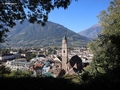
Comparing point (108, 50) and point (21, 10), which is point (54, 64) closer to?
point (108, 50)

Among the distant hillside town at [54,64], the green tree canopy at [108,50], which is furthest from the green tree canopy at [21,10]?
the green tree canopy at [108,50]

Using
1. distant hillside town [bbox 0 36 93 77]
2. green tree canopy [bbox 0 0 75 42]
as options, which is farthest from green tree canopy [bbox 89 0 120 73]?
green tree canopy [bbox 0 0 75 42]

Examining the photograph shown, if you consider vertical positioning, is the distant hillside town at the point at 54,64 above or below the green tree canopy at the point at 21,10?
below

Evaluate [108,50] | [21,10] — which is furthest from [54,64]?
[21,10]

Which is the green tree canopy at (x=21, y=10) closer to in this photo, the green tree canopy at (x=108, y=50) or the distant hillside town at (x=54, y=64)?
the distant hillside town at (x=54, y=64)

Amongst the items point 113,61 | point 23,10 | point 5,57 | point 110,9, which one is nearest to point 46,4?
point 23,10

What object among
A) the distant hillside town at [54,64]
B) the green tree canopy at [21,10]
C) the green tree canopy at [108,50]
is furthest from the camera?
the distant hillside town at [54,64]

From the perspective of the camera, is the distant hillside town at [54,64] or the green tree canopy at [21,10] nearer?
the green tree canopy at [21,10]

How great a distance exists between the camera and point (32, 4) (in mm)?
5906

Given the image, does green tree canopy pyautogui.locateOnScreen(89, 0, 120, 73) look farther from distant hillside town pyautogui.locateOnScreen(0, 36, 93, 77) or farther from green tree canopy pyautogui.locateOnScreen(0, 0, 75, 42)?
green tree canopy pyautogui.locateOnScreen(0, 0, 75, 42)

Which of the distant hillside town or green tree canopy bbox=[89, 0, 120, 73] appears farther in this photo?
the distant hillside town

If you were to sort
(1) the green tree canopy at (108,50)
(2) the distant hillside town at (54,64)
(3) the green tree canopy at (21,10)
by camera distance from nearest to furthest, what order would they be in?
(3) the green tree canopy at (21,10)
(1) the green tree canopy at (108,50)
(2) the distant hillside town at (54,64)

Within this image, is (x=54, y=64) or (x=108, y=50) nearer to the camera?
(x=108, y=50)

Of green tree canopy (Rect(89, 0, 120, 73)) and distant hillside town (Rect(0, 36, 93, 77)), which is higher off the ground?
green tree canopy (Rect(89, 0, 120, 73))
